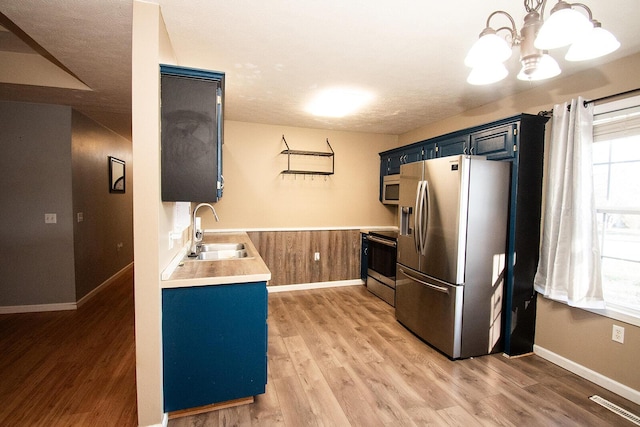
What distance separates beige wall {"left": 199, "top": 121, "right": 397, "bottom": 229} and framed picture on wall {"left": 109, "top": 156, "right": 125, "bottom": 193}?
5.93 feet

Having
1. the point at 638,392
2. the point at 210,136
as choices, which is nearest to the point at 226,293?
the point at 210,136

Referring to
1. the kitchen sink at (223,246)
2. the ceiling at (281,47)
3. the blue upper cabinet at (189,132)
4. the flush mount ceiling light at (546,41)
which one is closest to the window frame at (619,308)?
the ceiling at (281,47)

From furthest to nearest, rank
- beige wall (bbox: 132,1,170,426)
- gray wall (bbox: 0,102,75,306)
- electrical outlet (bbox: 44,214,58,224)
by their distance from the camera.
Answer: electrical outlet (bbox: 44,214,58,224) < gray wall (bbox: 0,102,75,306) < beige wall (bbox: 132,1,170,426)

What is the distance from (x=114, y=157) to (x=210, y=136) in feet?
13.3

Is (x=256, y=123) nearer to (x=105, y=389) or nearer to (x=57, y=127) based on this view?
(x=57, y=127)

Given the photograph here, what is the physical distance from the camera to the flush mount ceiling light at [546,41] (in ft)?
3.37

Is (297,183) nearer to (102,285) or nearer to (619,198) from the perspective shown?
(102,285)

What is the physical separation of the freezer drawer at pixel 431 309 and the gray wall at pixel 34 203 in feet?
13.0

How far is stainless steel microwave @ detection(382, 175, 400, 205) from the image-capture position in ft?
14.9

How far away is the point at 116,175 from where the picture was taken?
4934 mm

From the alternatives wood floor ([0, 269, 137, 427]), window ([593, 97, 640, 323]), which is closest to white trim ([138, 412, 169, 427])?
wood floor ([0, 269, 137, 427])

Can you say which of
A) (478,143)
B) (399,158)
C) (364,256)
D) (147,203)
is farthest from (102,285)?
(478,143)

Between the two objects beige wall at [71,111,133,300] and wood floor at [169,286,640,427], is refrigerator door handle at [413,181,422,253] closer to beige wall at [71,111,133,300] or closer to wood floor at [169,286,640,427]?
wood floor at [169,286,640,427]

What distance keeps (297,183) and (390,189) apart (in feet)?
4.96
